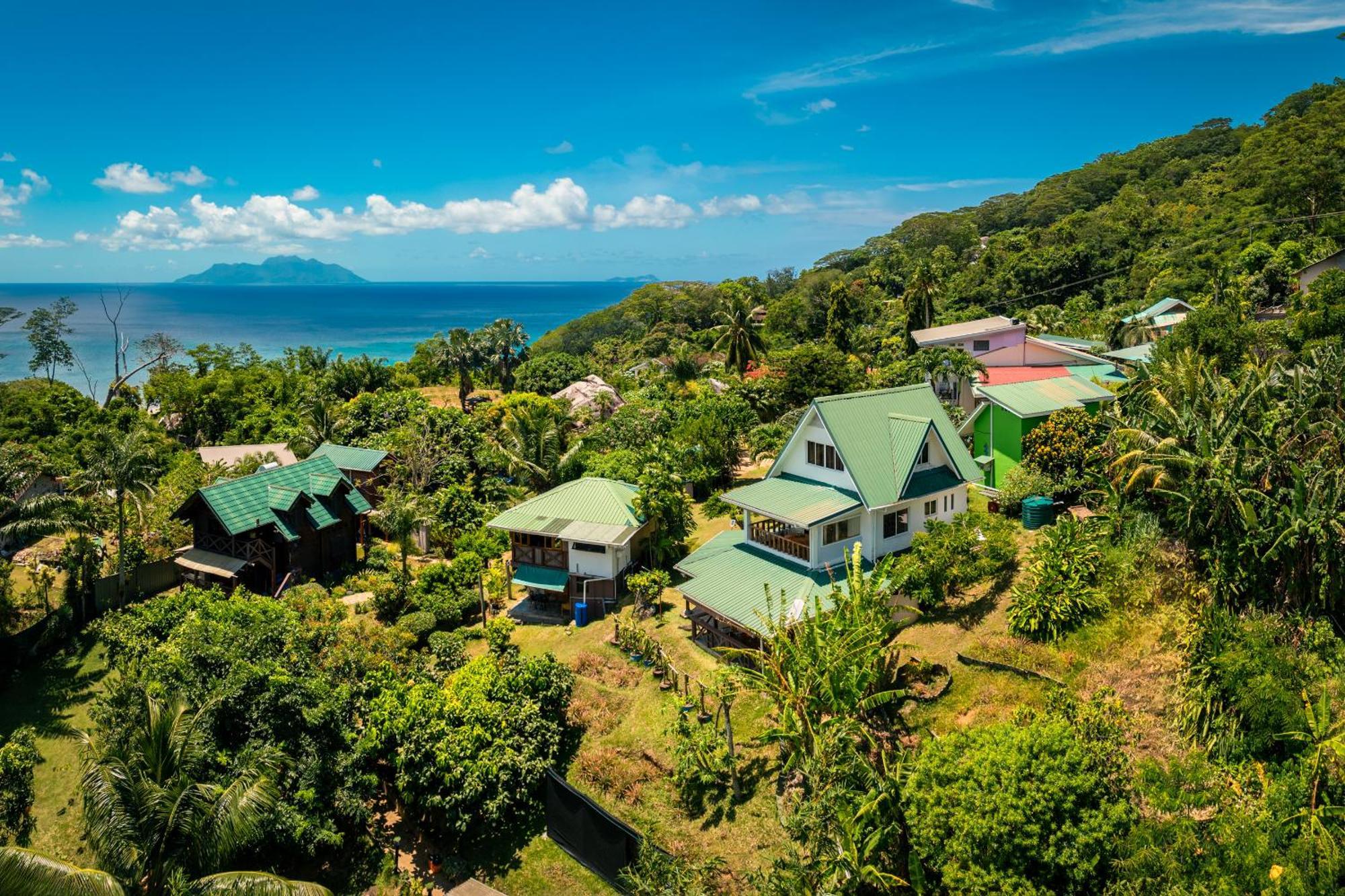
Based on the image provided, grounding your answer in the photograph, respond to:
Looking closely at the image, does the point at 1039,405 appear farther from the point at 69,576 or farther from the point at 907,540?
the point at 69,576

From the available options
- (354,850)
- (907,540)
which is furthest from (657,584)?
(354,850)

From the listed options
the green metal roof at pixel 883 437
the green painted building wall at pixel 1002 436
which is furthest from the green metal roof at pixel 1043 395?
the green metal roof at pixel 883 437

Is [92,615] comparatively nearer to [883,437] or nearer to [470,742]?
[470,742]

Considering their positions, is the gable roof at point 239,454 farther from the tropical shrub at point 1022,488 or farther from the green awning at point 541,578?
the tropical shrub at point 1022,488

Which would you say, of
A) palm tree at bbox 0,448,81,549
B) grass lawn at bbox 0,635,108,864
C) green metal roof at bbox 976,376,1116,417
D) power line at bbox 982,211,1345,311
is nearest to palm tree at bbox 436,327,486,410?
palm tree at bbox 0,448,81,549

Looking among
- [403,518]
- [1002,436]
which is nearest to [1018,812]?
[1002,436]

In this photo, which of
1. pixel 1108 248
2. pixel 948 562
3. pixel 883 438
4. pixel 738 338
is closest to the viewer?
pixel 948 562
